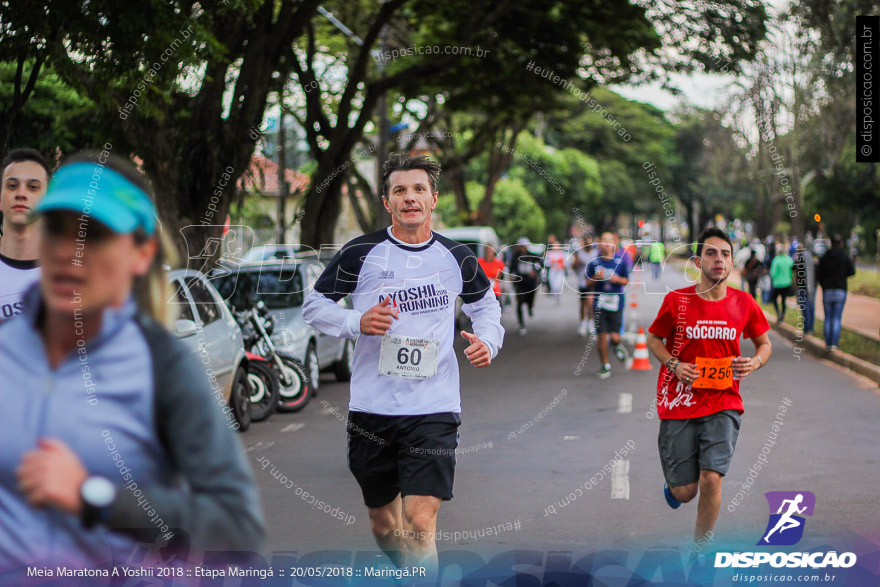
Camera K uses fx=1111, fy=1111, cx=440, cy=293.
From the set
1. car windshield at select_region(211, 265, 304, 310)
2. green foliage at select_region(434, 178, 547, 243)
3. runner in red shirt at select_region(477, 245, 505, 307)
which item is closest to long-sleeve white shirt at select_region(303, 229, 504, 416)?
car windshield at select_region(211, 265, 304, 310)

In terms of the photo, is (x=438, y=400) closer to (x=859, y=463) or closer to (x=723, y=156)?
(x=859, y=463)

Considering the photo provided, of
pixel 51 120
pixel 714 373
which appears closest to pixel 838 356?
pixel 714 373

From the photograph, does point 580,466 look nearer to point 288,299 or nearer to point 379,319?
point 379,319

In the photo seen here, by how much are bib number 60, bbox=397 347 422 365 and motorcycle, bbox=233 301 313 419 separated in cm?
661

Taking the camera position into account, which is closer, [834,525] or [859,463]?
[834,525]

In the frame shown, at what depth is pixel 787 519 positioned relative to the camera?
18.4 feet

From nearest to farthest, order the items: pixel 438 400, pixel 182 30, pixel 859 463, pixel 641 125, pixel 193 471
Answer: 1. pixel 193 471
2. pixel 438 400
3. pixel 859 463
4. pixel 182 30
5. pixel 641 125

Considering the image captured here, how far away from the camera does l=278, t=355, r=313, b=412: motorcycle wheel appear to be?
1155cm

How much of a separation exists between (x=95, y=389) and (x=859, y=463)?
297 inches

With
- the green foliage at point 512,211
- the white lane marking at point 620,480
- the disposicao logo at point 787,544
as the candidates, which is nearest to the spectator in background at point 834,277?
the white lane marking at point 620,480

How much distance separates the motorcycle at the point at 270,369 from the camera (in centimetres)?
1103

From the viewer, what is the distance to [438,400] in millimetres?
4512

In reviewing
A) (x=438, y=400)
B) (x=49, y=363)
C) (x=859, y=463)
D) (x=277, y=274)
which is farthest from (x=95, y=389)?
(x=277, y=274)

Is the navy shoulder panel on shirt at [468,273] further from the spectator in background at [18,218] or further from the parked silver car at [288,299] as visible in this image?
the parked silver car at [288,299]
